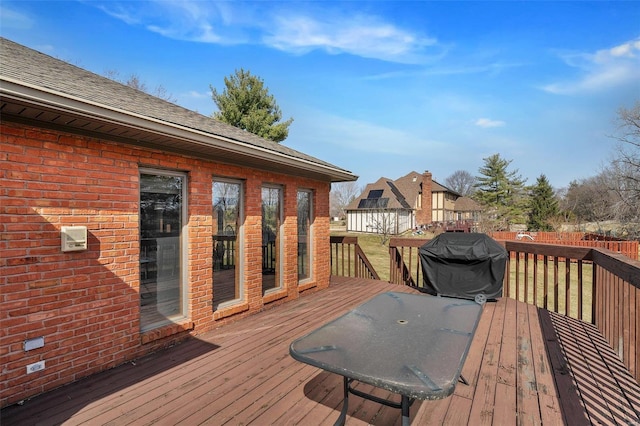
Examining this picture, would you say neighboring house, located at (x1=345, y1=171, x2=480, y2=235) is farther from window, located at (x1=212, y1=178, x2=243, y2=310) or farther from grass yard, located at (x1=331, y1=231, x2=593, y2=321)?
window, located at (x1=212, y1=178, x2=243, y2=310)

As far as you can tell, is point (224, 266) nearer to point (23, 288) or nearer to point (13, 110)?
point (23, 288)

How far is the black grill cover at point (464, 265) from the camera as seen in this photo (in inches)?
204

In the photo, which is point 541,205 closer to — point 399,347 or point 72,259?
point 399,347

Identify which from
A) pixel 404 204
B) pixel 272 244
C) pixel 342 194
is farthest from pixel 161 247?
pixel 342 194

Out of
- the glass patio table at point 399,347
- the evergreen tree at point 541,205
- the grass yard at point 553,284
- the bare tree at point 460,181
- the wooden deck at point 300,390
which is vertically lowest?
the grass yard at point 553,284

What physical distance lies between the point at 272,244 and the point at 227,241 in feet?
3.51

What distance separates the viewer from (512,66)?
→ 9562 millimetres

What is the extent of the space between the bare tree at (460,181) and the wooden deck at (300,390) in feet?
186

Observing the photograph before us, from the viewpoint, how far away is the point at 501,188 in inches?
1252

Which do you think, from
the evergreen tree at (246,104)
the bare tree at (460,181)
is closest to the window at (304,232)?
the evergreen tree at (246,104)

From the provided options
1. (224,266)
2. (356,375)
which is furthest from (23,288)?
(356,375)

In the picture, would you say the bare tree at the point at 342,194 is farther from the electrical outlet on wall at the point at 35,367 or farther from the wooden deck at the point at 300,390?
the electrical outlet on wall at the point at 35,367

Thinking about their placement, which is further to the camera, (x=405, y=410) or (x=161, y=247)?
(x=161, y=247)

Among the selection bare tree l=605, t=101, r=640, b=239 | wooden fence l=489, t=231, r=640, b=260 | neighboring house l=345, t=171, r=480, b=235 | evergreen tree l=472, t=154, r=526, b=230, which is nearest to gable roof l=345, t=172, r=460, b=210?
neighboring house l=345, t=171, r=480, b=235
